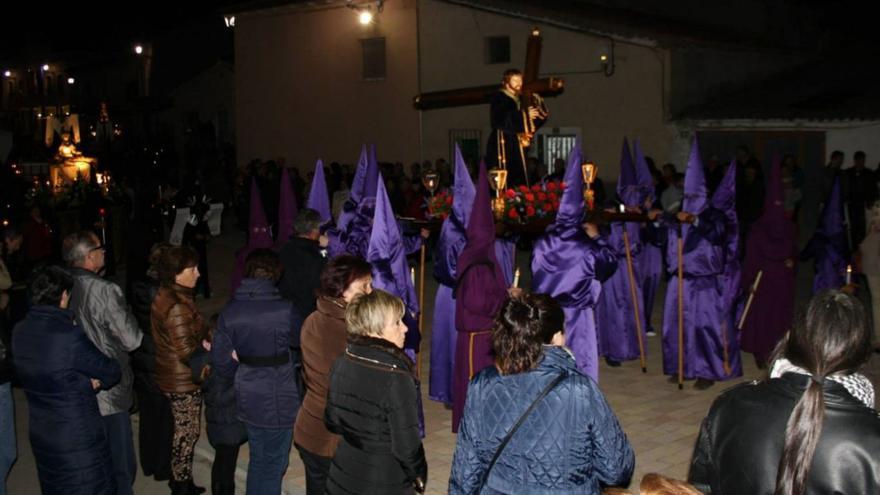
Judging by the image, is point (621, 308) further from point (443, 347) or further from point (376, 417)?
point (376, 417)

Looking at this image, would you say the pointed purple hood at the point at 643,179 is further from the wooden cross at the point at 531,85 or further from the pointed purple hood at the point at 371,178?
the pointed purple hood at the point at 371,178

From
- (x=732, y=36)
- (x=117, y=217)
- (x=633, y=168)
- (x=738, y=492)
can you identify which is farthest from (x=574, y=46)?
(x=738, y=492)

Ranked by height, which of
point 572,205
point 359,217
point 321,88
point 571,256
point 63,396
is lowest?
point 63,396

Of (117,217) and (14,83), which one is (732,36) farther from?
(14,83)

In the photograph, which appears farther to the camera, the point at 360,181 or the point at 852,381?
the point at 360,181

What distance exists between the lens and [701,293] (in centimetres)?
927

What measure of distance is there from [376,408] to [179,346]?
2.58 meters

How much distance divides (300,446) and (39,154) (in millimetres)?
34453

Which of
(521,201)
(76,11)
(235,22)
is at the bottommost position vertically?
(521,201)

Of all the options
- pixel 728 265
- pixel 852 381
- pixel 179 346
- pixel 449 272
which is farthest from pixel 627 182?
pixel 852 381

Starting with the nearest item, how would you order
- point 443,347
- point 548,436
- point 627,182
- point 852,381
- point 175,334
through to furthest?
point 852,381, point 548,436, point 175,334, point 443,347, point 627,182

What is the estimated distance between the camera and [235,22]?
31422 millimetres

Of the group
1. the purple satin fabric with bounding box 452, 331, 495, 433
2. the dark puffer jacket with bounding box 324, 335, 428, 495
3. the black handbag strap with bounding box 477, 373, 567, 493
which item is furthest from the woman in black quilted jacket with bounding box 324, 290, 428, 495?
the purple satin fabric with bounding box 452, 331, 495, 433

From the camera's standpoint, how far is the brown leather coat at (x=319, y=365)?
18.3 feet
